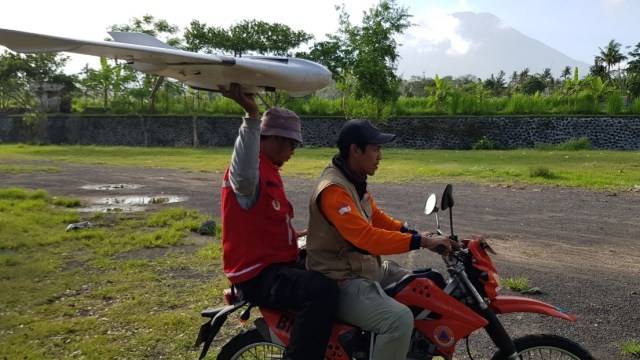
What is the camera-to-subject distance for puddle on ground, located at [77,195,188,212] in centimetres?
1174

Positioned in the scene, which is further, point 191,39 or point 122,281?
point 191,39

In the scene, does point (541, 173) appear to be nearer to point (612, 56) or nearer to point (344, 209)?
point (344, 209)

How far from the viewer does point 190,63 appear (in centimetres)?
303

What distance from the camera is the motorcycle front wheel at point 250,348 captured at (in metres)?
3.40

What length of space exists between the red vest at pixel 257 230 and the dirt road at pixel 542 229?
2274 millimetres

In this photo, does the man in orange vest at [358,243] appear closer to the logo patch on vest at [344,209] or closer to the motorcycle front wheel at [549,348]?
the logo patch on vest at [344,209]

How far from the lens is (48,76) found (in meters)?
45.2

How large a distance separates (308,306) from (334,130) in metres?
36.7

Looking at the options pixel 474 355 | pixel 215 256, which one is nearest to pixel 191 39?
pixel 215 256

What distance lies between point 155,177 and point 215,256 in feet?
36.1

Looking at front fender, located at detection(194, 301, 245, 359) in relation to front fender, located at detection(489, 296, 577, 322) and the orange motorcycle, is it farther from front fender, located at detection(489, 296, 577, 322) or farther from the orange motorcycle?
front fender, located at detection(489, 296, 577, 322)

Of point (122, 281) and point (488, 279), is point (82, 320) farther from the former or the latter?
point (488, 279)

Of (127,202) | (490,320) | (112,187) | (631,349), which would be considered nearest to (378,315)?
(490,320)

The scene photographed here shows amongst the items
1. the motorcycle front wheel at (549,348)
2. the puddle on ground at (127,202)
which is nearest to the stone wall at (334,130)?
the puddle on ground at (127,202)
